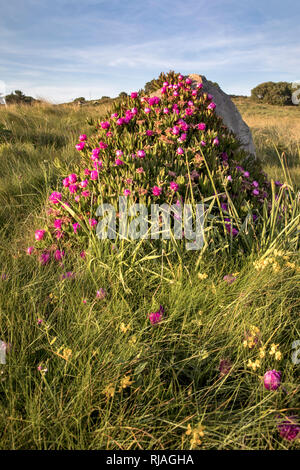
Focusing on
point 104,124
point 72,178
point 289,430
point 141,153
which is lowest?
point 289,430

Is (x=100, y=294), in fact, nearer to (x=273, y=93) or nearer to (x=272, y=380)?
(x=272, y=380)

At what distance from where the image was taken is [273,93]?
46844 mm

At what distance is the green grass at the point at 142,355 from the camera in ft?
4.46

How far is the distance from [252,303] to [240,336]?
362mm

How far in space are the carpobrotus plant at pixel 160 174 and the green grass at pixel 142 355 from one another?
371 millimetres

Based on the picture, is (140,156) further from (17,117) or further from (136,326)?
(17,117)

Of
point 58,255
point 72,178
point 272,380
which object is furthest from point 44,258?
point 272,380

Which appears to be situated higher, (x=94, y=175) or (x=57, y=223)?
(x=94, y=175)

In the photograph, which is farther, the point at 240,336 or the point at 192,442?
the point at 240,336

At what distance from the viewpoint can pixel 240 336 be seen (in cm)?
178

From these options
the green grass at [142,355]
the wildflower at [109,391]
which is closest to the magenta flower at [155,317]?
the green grass at [142,355]

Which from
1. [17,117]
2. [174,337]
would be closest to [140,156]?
[174,337]
